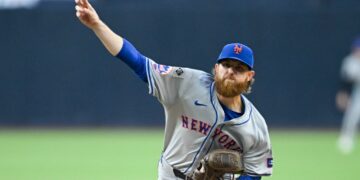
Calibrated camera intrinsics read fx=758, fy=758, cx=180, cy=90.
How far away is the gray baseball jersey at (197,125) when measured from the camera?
18.5ft

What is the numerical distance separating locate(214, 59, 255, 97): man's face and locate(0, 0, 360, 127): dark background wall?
463 inches

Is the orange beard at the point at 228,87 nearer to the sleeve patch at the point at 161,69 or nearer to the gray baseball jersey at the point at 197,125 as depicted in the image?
the gray baseball jersey at the point at 197,125

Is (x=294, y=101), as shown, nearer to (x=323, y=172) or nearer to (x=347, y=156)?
(x=347, y=156)

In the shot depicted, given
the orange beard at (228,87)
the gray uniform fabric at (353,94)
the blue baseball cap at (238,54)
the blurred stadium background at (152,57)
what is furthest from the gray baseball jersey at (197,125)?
the blurred stadium background at (152,57)

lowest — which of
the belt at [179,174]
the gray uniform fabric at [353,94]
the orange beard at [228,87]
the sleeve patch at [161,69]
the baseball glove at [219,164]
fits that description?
the belt at [179,174]

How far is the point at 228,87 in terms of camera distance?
5590mm

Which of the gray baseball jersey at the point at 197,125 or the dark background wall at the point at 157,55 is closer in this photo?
the gray baseball jersey at the point at 197,125

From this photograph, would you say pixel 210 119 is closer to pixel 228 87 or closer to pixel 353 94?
pixel 228 87

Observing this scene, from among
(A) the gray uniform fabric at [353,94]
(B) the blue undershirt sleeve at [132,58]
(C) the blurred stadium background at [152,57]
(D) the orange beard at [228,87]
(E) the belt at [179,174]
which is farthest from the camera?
(C) the blurred stadium background at [152,57]

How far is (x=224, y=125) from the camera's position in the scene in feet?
18.9

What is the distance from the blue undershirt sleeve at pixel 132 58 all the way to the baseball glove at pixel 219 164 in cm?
78

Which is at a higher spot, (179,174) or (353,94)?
(353,94)

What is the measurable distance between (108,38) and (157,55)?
12309 millimetres

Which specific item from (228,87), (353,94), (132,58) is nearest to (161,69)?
(132,58)
